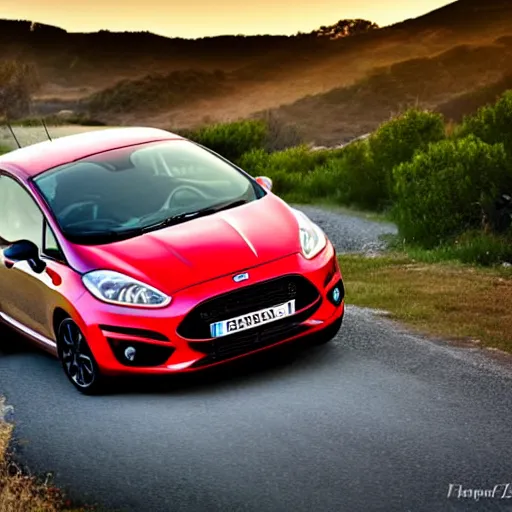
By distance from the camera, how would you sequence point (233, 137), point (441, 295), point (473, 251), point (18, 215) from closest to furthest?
point (18, 215), point (441, 295), point (473, 251), point (233, 137)

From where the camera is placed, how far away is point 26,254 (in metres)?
9.45

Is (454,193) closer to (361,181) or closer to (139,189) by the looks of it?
(361,181)

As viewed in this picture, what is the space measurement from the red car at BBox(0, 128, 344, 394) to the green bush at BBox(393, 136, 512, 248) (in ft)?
26.8

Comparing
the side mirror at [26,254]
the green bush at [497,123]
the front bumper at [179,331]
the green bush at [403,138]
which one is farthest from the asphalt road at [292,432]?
the green bush at [403,138]

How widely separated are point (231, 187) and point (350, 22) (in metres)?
43.1

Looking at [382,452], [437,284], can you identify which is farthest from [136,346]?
[437,284]

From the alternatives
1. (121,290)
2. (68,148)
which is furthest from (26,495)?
(68,148)

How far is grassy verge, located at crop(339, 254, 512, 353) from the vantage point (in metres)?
10.5

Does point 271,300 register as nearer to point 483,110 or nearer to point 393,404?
point 393,404

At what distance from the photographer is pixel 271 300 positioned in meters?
8.65

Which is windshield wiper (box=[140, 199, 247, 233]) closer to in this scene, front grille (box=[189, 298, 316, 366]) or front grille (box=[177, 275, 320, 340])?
front grille (box=[177, 275, 320, 340])

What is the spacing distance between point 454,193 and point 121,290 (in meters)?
10.7

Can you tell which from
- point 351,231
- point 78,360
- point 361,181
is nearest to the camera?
point 78,360

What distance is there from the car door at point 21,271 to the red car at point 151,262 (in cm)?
1
